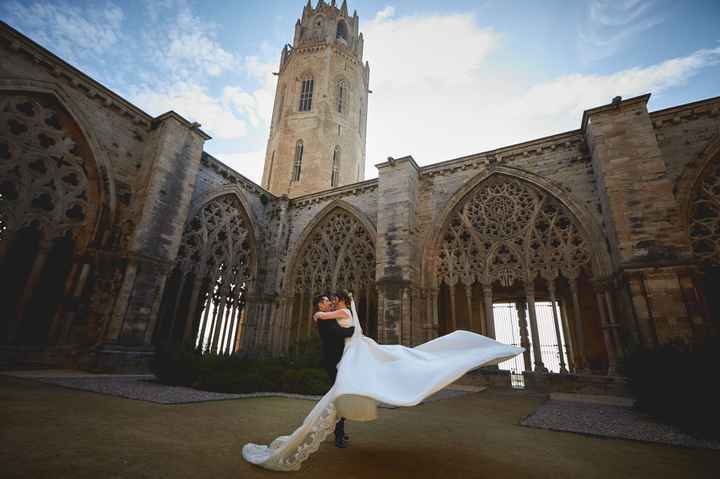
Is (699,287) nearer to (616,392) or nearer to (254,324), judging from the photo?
(616,392)

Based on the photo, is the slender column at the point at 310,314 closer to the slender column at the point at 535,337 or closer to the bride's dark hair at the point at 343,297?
the slender column at the point at 535,337

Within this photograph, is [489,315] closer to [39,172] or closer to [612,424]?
[612,424]

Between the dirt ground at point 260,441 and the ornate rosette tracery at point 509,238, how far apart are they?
620 cm

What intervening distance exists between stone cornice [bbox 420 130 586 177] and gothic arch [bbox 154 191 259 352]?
7140 mm

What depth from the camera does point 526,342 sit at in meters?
12.1

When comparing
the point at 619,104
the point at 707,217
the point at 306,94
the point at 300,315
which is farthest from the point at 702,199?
the point at 306,94

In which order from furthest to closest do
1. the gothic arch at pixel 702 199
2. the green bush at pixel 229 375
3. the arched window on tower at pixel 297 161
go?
the arched window on tower at pixel 297 161
the gothic arch at pixel 702 199
the green bush at pixel 229 375

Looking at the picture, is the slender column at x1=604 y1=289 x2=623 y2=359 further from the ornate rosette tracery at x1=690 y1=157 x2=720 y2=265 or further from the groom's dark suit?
the groom's dark suit

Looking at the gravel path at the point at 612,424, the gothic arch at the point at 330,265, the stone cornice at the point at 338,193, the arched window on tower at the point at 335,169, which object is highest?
the arched window on tower at the point at 335,169

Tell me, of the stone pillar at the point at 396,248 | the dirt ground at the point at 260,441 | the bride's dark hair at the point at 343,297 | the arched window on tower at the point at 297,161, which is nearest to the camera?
the dirt ground at the point at 260,441

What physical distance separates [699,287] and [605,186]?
9.36ft

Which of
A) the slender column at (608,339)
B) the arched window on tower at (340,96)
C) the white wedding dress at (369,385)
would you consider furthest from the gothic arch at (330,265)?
the arched window on tower at (340,96)

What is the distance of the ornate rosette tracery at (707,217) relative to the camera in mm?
7141

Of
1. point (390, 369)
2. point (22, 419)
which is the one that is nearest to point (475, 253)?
point (390, 369)
